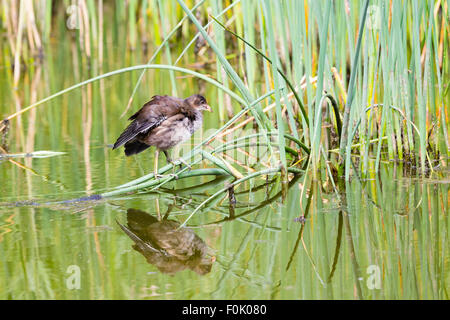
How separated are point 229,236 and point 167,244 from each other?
31 centimetres

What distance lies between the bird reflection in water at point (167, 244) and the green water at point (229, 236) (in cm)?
2

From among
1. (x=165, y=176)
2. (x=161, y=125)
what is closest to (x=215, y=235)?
(x=165, y=176)

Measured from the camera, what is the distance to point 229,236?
3.64 metres

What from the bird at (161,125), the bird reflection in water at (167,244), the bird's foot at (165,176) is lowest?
the bird reflection in water at (167,244)

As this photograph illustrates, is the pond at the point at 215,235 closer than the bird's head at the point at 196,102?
Yes

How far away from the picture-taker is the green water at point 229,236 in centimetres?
300

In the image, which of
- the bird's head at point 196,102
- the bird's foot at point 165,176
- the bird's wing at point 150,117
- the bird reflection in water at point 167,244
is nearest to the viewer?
the bird reflection in water at point 167,244

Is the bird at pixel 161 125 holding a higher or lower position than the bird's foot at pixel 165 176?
higher

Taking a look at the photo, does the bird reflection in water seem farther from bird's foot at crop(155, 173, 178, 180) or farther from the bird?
the bird

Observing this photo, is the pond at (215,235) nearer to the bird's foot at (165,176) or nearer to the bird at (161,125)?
the bird's foot at (165,176)

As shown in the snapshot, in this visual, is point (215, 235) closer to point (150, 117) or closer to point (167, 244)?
point (167, 244)

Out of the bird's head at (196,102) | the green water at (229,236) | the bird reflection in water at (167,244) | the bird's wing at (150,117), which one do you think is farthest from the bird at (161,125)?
the bird reflection in water at (167,244)

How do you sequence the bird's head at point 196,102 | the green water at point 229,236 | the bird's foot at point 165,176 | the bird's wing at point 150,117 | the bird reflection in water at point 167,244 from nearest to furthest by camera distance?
the green water at point 229,236 < the bird reflection in water at point 167,244 < the bird's foot at point 165,176 < the bird's wing at point 150,117 < the bird's head at point 196,102

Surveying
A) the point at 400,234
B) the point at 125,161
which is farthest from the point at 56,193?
the point at 400,234
